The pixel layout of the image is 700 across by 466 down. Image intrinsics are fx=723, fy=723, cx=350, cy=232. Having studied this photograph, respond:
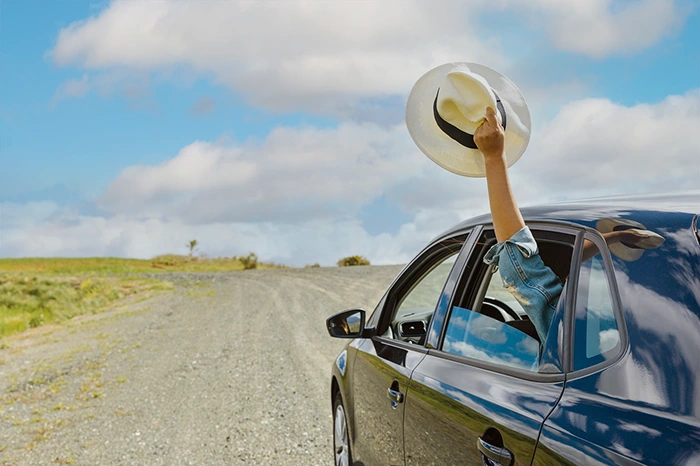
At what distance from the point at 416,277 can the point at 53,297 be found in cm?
2619

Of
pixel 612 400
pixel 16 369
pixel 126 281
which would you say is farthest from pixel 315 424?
pixel 126 281

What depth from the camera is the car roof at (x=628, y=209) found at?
6.55 ft

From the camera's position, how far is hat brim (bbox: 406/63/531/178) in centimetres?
290

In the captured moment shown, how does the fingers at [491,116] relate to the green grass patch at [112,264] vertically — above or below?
below

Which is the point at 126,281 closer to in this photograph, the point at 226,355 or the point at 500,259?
the point at 226,355

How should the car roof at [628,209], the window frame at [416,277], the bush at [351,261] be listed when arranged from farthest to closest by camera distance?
the bush at [351,261] < the window frame at [416,277] < the car roof at [628,209]

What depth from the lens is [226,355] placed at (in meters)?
12.1

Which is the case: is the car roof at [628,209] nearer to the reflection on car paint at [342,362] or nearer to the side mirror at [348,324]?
the side mirror at [348,324]

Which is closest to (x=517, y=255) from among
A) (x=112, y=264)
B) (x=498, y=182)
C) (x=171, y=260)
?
(x=498, y=182)

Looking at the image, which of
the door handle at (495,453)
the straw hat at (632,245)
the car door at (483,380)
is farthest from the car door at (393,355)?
the straw hat at (632,245)

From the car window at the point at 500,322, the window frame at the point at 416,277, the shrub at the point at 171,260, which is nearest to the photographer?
the car window at the point at 500,322

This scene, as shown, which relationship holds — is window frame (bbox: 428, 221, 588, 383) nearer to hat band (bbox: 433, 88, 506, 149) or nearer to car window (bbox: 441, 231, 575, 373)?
car window (bbox: 441, 231, 575, 373)

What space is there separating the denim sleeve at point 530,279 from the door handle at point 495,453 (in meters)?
0.42

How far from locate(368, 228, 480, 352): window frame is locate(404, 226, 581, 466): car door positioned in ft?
0.15
